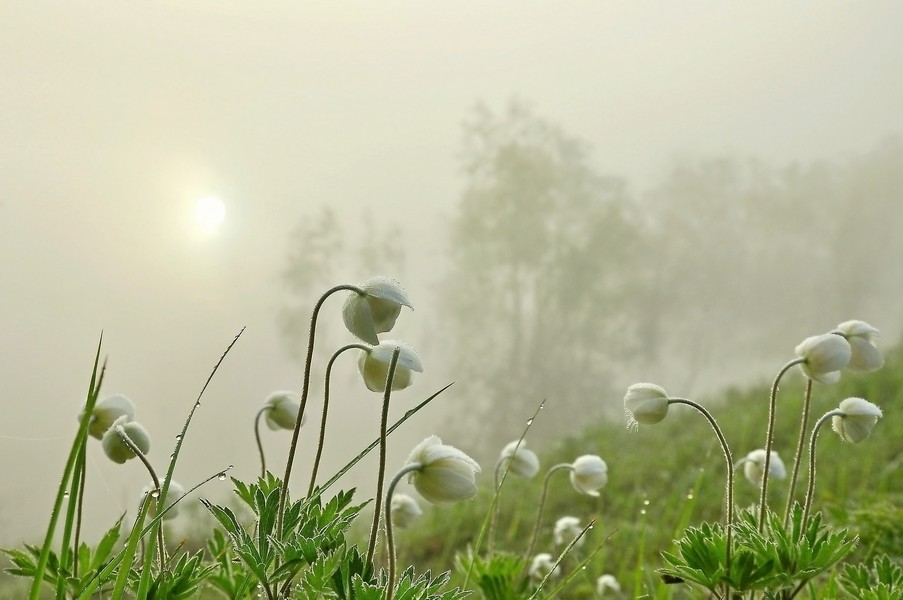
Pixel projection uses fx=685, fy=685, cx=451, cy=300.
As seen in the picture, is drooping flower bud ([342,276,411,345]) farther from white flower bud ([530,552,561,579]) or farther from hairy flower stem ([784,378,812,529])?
white flower bud ([530,552,561,579])

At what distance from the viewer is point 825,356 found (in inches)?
50.4

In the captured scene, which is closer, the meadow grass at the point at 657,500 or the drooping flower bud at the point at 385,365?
the drooping flower bud at the point at 385,365

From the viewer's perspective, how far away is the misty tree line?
61.9 feet

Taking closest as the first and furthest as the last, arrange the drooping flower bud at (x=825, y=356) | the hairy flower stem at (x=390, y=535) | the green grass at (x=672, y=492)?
the hairy flower stem at (x=390, y=535)
the drooping flower bud at (x=825, y=356)
the green grass at (x=672, y=492)

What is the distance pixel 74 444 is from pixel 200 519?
193 inches

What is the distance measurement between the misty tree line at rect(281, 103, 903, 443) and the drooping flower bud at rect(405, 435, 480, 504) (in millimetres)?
16462

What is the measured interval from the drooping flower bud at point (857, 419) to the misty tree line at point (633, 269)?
53.1 feet

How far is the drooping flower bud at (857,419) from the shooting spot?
53.9 inches

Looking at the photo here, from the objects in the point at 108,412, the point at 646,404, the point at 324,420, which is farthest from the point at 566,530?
the point at 108,412

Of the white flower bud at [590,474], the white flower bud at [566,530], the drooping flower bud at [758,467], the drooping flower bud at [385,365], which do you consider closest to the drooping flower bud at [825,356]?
the drooping flower bud at [758,467]

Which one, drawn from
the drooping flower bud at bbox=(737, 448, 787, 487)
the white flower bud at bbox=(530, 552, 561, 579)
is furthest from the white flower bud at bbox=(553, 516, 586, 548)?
the drooping flower bud at bbox=(737, 448, 787, 487)

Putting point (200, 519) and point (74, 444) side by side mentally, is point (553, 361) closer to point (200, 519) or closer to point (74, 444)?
point (200, 519)

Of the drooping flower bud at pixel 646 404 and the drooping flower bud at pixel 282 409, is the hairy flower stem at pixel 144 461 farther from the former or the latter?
the drooping flower bud at pixel 646 404

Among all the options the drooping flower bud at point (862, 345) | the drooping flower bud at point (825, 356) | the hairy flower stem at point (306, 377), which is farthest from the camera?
the drooping flower bud at point (862, 345)
